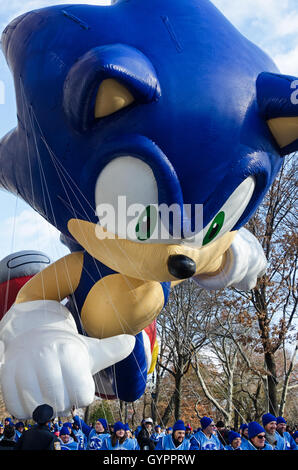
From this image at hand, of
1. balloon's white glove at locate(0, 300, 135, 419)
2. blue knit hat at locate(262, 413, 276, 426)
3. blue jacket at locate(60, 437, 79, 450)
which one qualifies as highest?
balloon's white glove at locate(0, 300, 135, 419)

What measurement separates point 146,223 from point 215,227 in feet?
1.78

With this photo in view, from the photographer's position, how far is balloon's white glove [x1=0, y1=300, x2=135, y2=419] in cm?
346

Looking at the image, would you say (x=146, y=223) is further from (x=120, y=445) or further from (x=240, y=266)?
(x=120, y=445)

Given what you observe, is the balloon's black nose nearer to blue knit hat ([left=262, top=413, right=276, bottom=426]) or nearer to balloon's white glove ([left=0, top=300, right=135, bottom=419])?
balloon's white glove ([left=0, top=300, right=135, bottom=419])

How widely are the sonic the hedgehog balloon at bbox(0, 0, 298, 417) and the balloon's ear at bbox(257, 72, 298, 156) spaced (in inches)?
0.4

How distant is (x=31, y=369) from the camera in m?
3.48

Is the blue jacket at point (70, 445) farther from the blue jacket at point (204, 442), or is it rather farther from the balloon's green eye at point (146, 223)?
the balloon's green eye at point (146, 223)

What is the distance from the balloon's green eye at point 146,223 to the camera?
3.11 metres

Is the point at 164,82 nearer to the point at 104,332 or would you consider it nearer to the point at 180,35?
the point at 180,35

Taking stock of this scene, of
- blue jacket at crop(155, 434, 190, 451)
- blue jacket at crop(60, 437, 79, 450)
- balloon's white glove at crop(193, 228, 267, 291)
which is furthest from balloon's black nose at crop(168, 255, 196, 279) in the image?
blue jacket at crop(60, 437, 79, 450)

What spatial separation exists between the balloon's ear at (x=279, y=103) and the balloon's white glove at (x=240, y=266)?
162cm

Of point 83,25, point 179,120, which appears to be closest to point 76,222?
point 179,120

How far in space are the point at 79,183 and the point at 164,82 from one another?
95 cm

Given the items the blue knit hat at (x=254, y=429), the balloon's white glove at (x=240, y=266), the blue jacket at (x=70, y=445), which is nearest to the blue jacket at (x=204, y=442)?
the blue knit hat at (x=254, y=429)
